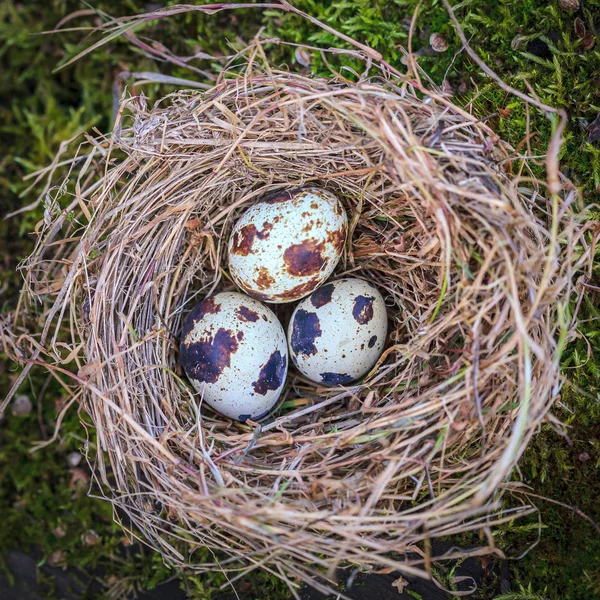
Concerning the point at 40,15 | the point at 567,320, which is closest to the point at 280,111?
the point at 567,320

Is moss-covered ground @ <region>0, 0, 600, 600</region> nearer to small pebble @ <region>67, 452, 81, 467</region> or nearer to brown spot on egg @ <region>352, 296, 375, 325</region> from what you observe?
small pebble @ <region>67, 452, 81, 467</region>

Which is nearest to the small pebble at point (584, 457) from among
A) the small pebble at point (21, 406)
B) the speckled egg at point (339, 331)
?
the speckled egg at point (339, 331)

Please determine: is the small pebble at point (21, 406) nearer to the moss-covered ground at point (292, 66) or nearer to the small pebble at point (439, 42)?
the moss-covered ground at point (292, 66)

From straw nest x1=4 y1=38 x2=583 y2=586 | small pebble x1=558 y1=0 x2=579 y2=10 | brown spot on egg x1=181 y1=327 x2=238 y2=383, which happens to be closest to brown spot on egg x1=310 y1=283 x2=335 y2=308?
straw nest x1=4 y1=38 x2=583 y2=586

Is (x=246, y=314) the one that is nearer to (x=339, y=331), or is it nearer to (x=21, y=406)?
(x=339, y=331)

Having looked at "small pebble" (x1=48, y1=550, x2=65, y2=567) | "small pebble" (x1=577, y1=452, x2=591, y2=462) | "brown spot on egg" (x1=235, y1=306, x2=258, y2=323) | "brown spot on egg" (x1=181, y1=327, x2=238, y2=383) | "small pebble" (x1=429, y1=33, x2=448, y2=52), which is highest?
"small pebble" (x1=429, y1=33, x2=448, y2=52)

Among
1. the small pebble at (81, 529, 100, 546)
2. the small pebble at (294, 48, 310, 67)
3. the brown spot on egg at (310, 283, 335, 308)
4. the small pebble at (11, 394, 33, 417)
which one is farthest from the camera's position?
the small pebble at (11, 394, 33, 417)
